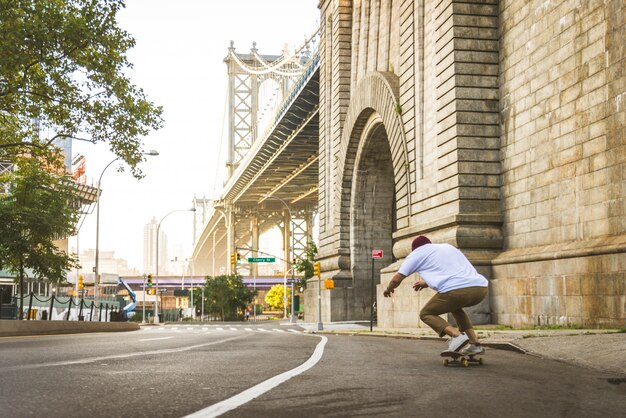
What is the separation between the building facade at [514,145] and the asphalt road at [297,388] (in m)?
8.57

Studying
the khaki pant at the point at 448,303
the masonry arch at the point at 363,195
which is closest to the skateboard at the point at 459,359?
the khaki pant at the point at 448,303

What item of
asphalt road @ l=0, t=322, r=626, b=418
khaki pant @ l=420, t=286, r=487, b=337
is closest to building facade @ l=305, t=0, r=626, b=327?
khaki pant @ l=420, t=286, r=487, b=337

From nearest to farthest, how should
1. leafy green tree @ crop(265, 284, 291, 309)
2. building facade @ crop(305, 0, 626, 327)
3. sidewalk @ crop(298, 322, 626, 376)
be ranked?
sidewalk @ crop(298, 322, 626, 376), building facade @ crop(305, 0, 626, 327), leafy green tree @ crop(265, 284, 291, 309)

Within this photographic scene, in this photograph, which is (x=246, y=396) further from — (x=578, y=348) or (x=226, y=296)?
(x=226, y=296)

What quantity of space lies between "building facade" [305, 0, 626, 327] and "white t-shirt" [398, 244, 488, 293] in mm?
7854

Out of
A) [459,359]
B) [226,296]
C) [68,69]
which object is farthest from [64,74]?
[226,296]

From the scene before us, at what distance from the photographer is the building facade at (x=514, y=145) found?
16281mm

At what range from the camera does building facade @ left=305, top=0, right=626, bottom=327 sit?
1628 centimetres

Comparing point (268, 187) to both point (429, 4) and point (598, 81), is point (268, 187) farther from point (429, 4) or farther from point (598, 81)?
point (598, 81)

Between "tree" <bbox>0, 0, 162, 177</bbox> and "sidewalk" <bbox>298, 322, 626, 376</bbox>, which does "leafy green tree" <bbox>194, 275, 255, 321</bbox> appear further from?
"sidewalk" <bbox>298, 322, 626, 376</bbox>

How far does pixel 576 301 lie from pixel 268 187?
73.9m

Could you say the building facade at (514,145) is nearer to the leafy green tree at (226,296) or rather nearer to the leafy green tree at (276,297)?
the leafy green tree at (226,296)

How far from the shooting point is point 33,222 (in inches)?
1273

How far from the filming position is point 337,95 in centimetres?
3941
